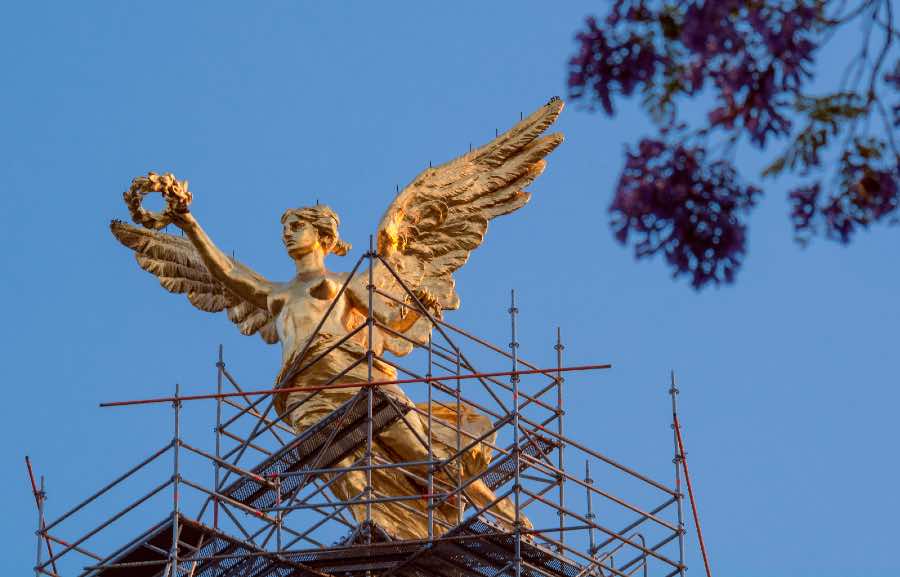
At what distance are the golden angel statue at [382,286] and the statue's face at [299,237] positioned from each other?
1 cm

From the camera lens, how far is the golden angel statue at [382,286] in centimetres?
2636

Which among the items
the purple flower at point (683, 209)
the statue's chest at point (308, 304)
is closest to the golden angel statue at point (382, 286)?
the statue's chest at point (308, 304)

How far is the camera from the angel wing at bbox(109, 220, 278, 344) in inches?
1145

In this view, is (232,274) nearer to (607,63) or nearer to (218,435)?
(218,435)

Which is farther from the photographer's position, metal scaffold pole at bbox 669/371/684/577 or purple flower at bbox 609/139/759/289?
metal scaffold pole at bbox 669/371/684/577

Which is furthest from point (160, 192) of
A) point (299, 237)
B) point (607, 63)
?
point (607, 63)

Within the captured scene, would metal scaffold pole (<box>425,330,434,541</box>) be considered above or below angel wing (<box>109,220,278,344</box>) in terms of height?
below

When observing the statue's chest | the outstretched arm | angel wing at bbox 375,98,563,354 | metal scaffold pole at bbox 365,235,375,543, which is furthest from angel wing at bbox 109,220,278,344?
metal scaffold pole at bbox 365,235,375,543

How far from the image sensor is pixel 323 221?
2778 cm

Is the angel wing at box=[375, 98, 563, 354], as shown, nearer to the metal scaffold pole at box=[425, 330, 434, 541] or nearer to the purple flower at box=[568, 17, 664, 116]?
the metal scaffold pole at box=[425, 330, 434, 541]

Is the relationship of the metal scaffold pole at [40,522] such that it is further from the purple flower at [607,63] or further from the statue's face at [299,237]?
the purple flower at [607,63]

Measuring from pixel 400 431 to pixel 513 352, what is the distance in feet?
5.04

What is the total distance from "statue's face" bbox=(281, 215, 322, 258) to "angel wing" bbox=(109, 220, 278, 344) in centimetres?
144

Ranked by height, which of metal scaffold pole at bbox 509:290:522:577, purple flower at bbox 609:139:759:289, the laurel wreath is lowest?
purple flower at bbox 609:139:759:289
